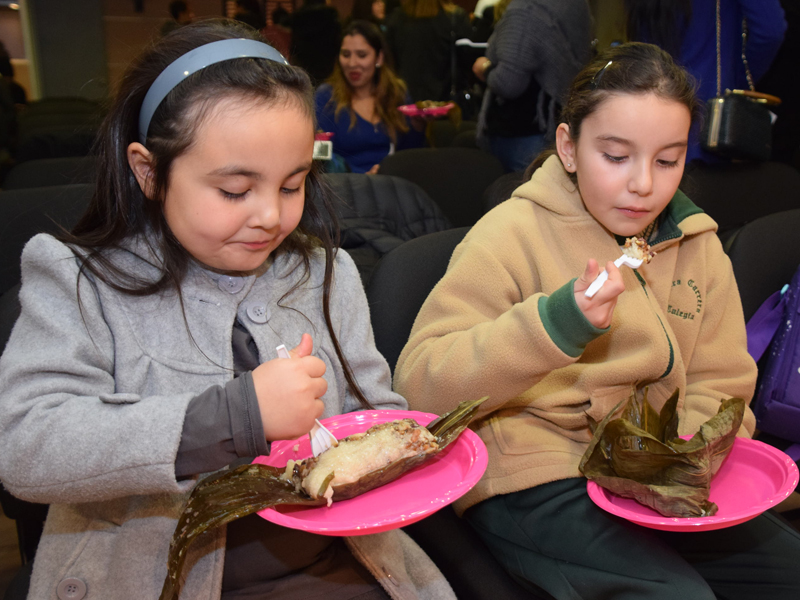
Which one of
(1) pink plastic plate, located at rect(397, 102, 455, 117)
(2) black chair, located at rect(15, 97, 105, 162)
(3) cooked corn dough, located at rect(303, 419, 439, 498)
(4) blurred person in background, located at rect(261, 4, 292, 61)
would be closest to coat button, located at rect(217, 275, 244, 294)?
(3) cooked corn dough, located at rect(303, 419, 439, 498)

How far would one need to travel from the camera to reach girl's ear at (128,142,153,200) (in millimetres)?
987

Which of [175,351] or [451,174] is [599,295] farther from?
[451,174]

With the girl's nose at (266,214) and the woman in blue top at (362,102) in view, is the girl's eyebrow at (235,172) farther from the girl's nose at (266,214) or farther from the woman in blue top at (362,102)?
the woman in blue top at (362,102)

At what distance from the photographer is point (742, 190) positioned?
244 cm

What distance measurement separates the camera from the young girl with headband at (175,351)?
0.85 m

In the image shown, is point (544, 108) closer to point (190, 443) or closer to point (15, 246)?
point (15, 246)

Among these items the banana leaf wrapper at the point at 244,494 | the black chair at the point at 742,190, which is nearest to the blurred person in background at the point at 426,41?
the black chair at the point at 742,190

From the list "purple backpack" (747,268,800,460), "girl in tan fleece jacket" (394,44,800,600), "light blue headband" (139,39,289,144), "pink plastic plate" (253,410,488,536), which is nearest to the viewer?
"pink plastic plate" (253,410,488,536)

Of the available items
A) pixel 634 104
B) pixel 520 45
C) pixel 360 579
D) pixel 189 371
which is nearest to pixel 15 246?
pixel 189 371

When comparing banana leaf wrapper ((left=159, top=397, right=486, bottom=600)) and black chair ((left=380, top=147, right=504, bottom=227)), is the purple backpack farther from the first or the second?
black chair ((left=380, top=147, right=504, bottom=227))

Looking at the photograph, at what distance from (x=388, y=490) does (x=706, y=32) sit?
226 cm

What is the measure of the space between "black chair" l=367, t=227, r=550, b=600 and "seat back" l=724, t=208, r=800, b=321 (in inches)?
28.9

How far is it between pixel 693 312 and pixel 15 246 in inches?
56.4

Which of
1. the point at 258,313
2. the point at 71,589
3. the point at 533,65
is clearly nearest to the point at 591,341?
the point at 258,313
